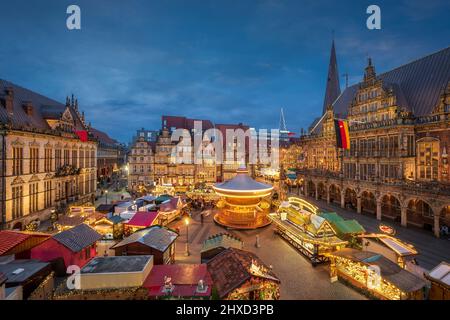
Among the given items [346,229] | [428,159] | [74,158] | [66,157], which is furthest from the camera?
[74,158]

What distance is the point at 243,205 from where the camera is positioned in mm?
23484

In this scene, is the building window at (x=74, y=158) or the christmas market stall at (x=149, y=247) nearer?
the christmas market stall at (x=149, y=247)

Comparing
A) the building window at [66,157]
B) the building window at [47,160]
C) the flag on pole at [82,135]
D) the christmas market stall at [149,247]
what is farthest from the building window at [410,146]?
the flag on pole at [82,135]

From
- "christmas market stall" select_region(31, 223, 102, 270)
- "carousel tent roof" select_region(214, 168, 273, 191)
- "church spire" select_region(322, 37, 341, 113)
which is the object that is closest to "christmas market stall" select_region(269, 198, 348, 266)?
"carousel tent roof" select_region(214, 168, 273, 191)

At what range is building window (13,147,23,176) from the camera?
70.4 feet

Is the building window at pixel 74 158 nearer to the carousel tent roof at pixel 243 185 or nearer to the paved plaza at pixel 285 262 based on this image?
the paved plaza at pixel 285 262

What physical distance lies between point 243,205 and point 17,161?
2327cm

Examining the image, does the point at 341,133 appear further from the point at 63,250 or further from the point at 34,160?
the point at 34,160

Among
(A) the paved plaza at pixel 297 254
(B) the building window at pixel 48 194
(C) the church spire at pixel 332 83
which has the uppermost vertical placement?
(C) the church spire at pixel 332 83

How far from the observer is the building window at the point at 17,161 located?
21469 mm

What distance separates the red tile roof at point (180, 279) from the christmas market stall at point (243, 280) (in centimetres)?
44

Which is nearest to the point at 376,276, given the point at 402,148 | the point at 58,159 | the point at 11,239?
the point at 402,148

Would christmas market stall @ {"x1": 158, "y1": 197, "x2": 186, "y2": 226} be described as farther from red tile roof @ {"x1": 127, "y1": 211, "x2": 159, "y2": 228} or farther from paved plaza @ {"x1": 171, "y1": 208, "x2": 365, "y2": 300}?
red tile roof @ {"x1": 127, "y1": 211, "x2": 159, "y2": 228}

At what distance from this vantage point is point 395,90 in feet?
89.5
